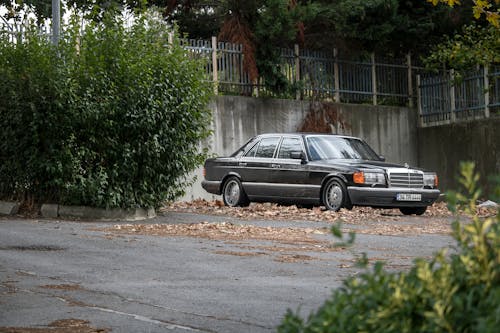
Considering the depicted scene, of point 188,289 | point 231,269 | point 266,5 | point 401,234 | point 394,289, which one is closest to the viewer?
point 394,289

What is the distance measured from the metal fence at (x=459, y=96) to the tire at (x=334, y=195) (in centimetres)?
877

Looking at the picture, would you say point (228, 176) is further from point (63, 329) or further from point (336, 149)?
point (63, 329)

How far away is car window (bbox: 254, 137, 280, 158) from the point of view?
874 inches

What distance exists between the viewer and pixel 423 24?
28859mm

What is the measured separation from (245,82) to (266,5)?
6.51ft

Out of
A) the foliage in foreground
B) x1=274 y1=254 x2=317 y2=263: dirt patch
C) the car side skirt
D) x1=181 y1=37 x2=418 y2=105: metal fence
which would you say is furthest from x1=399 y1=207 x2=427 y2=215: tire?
the foliage in foreground

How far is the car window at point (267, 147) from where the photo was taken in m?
22.2

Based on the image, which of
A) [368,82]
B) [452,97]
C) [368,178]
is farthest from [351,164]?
[452,97]

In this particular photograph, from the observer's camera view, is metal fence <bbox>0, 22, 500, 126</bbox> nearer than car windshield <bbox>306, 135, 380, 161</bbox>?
No

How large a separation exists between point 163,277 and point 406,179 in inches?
436

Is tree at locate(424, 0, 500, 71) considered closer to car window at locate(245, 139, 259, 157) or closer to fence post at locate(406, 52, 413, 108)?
fence post at locate(406, 52, 413, 108)

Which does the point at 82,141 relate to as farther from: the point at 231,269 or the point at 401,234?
the point at 231,269

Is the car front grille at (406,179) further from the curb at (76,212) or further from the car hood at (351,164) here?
the curb at (76,212)

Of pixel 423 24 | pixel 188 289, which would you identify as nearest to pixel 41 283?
pixel 188 289
